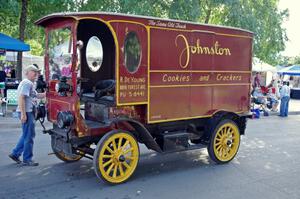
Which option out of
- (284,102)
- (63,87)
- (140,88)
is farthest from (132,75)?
(284,102)

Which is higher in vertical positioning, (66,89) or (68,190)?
(66,89)

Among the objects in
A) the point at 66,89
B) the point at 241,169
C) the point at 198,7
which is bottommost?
the point at 241,169

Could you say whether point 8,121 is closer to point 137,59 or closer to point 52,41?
point 52,41

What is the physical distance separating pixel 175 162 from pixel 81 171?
1773 millimetres

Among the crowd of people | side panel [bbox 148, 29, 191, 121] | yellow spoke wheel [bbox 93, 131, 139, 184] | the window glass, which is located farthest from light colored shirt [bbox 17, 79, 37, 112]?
the crowd of people

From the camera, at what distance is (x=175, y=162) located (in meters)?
7.00

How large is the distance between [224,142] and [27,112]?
356 cm

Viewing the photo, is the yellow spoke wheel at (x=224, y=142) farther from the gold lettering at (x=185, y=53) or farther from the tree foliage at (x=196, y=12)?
the tree foliage at (x=196, y=12)

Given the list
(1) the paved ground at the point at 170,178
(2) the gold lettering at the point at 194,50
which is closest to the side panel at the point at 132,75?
(2) the gold lettering at the point at 194,50

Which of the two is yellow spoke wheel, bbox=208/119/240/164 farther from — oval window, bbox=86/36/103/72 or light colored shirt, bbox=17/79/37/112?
light colored shirt, bbox=17/79/37/112

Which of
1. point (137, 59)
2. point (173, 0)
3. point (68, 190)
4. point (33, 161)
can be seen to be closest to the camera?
point (68, 190)

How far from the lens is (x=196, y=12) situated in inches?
599

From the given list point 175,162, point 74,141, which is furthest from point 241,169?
point 74,141

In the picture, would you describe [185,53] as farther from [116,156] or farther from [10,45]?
[10,45]
